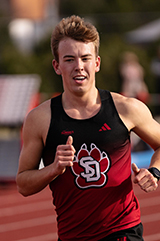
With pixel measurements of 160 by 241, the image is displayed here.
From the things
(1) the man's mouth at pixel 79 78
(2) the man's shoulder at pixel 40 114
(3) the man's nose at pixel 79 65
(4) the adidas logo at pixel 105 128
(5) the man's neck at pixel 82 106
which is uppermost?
(3) the man's nose at pixel 79 65

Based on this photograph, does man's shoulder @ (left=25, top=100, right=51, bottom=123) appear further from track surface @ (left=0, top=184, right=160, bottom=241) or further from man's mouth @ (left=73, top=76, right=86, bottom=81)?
track surface @ (left=0, top=184, right=160, bottom=241)

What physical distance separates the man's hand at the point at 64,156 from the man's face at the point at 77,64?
380 millimetres

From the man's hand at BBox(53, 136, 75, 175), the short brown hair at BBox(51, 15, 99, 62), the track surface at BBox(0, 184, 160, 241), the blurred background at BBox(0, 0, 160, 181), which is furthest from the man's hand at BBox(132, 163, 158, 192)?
the track surface at BBox(0, 184, 160, 241)

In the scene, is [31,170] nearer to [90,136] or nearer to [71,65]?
[90,136]

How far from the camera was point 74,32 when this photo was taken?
9.07 feet

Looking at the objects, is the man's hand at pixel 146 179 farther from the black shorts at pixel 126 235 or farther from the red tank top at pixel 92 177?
the black shorts at pixel 126 235

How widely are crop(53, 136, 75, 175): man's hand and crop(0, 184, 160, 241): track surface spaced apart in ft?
11.9

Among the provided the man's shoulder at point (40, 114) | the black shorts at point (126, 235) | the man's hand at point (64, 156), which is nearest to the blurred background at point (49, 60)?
the man's shoulder at point (40, 114)

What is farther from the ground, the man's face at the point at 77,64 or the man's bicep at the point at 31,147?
the man's face at the point at 77,64

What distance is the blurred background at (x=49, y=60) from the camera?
31.7ft

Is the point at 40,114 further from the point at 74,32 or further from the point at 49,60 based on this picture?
the point at 49,60

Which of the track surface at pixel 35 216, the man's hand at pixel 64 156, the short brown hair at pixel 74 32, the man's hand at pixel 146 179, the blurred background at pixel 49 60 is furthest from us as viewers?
the blurred background at pixel 49 60

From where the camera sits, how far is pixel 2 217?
702cm

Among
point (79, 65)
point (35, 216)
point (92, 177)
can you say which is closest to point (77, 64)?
point (79, 65)
